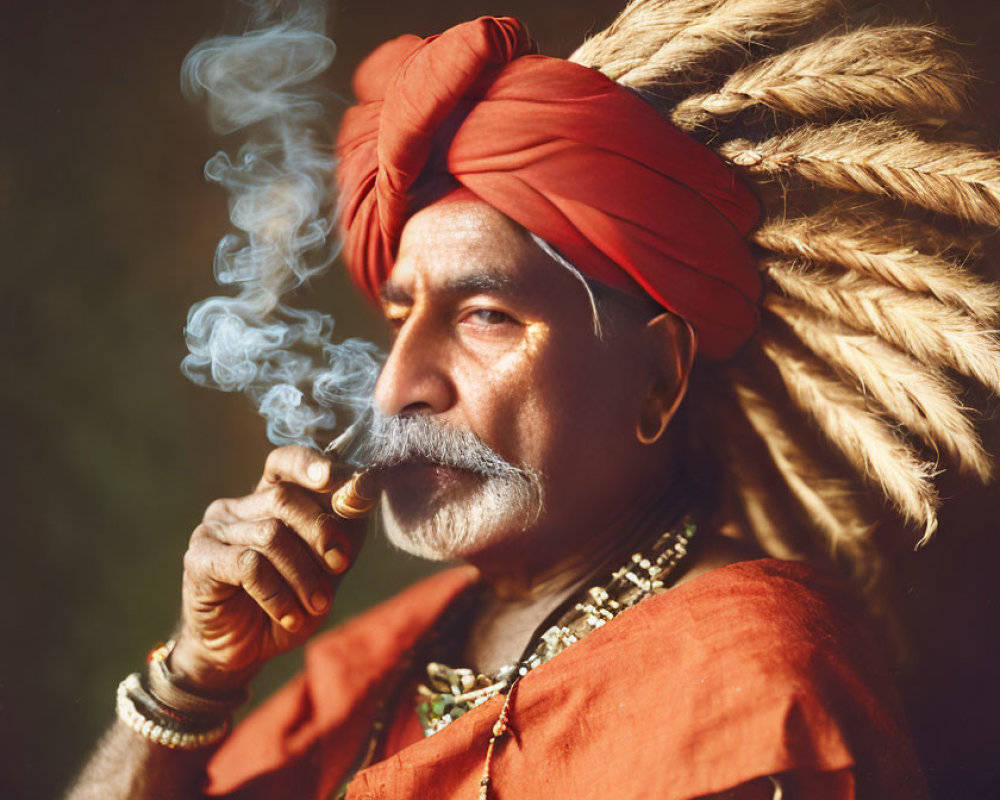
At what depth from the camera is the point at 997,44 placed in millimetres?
1210

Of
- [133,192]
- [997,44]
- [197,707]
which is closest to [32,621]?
[197,707]

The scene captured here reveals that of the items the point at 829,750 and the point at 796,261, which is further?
the point at 796,261

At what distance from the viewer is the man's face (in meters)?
1.20

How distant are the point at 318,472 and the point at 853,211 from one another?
0.88m

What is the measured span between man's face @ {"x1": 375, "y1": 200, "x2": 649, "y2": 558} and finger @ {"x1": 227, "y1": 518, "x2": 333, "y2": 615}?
184mm

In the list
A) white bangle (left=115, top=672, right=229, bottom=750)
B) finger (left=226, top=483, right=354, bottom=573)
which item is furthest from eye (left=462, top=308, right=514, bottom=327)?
white bangle (left=115, top=672, right=229, bottom=750)

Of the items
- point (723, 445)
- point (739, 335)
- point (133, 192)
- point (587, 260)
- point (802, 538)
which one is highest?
point (133, 192)

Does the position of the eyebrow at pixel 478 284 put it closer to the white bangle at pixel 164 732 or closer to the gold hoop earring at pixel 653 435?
the gold hoop earring at pixel 653 435

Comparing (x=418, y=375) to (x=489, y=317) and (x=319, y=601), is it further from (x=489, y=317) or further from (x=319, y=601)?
(x=319, y=601)

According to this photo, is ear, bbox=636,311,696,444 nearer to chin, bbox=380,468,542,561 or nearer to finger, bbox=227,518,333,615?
chin, bbox=380,468,542,561

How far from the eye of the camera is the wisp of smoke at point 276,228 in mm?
1354

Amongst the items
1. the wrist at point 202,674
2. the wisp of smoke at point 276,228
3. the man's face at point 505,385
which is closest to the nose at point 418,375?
the man's face at point 505,385

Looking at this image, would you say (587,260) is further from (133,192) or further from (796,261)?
(133,192)

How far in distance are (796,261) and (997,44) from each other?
1.37 feet
